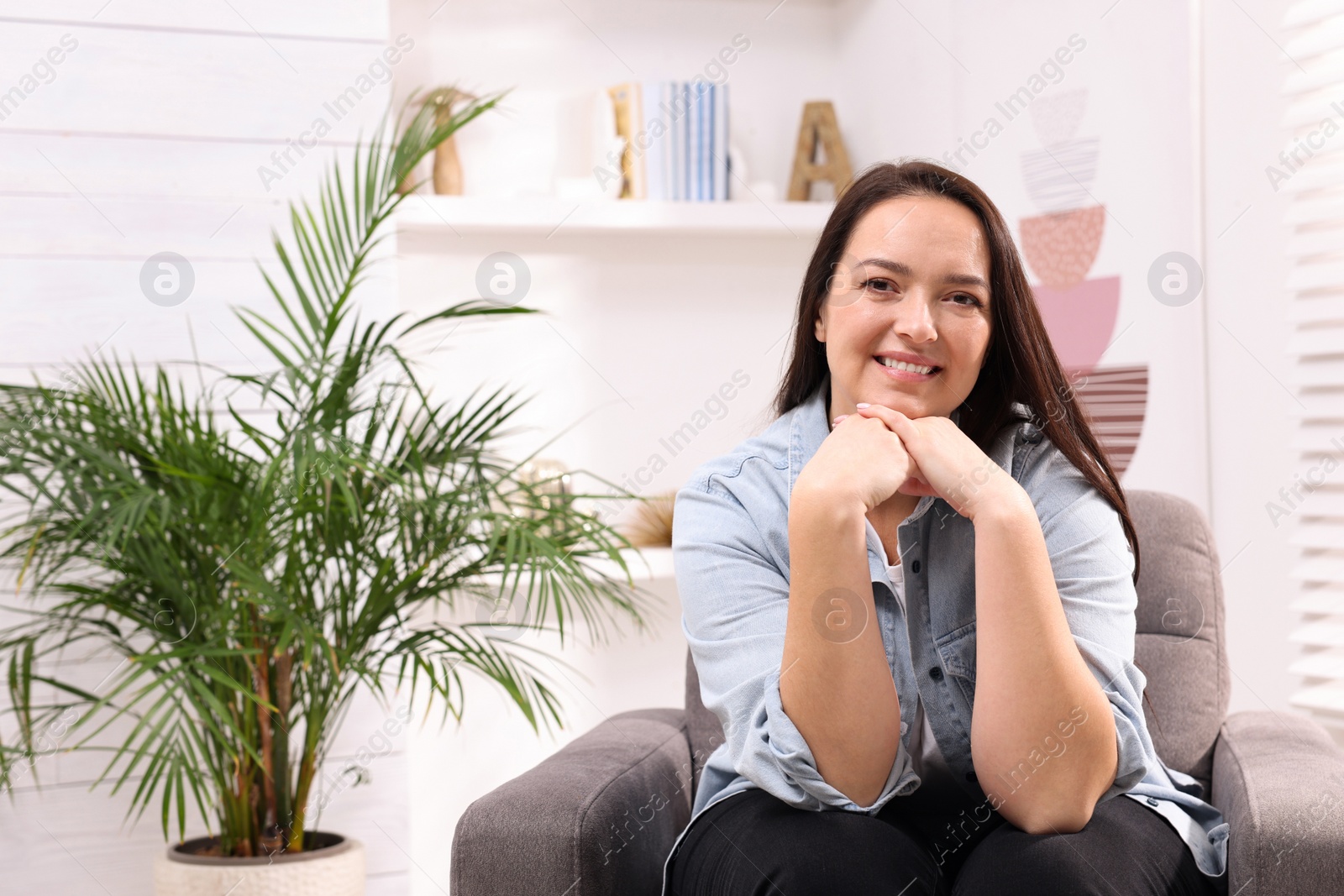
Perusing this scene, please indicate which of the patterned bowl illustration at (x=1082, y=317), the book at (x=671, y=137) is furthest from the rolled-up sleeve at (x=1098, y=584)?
the book at (x=671, y=137)

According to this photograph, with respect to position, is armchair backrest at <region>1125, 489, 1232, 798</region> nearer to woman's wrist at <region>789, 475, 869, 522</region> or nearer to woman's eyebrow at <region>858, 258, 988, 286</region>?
woman's eyebrow at <region>858, 258, 988, 286</region>

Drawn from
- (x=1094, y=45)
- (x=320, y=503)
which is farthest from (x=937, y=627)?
(x=1094, y=45)

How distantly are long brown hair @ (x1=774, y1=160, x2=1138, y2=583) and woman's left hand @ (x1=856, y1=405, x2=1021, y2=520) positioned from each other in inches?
6.5

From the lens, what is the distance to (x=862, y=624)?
121 cm

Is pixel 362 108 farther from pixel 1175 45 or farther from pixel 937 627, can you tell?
pixel 937 627

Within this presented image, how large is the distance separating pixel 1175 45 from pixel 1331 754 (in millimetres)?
1347

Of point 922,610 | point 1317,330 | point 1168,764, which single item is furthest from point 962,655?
point 1317,330

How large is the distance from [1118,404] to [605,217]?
4.29 ft

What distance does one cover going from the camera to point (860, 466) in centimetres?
125

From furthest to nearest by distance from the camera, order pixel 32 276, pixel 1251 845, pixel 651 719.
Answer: pixel 32 276
pixel 651 719
pixel 1251 845

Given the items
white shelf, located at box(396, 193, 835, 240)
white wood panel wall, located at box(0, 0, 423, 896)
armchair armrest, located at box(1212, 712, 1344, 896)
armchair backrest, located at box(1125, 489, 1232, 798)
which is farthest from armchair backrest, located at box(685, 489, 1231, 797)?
white shelf, located at box(396, 193, 835, 240)

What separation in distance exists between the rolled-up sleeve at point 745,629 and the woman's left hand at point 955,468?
7.6 inches

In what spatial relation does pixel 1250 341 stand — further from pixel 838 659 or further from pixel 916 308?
pixel 838 659

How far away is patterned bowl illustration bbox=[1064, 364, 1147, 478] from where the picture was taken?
7.60 feet
